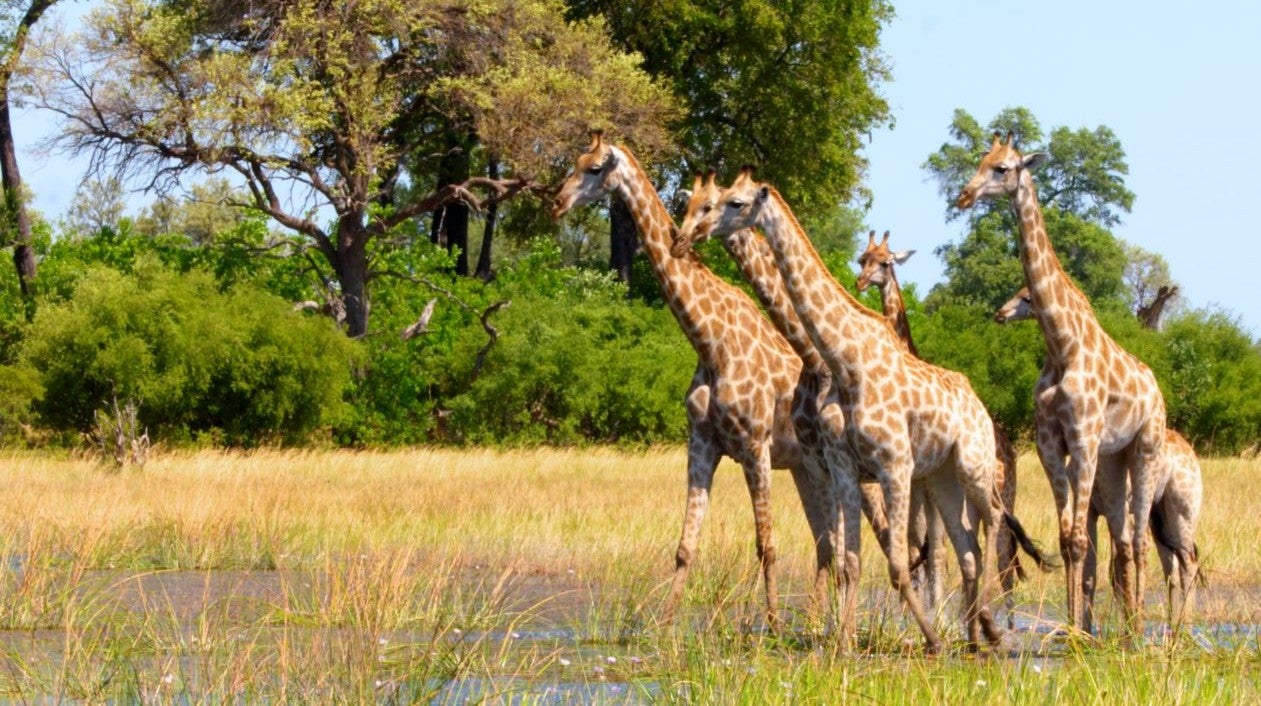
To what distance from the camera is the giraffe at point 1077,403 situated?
984 centimetres

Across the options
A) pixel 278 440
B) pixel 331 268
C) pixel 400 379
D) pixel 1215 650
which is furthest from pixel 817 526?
pixel 331 268

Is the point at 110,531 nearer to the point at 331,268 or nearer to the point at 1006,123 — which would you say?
the point at 331,268

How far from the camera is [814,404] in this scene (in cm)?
975

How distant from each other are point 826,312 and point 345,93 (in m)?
23.1

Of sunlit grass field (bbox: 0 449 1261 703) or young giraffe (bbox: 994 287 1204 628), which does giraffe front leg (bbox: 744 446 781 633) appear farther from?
young giraffe (bbox: 994 287 1204 628)

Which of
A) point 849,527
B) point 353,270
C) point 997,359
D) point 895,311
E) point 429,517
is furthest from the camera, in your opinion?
point 997,359

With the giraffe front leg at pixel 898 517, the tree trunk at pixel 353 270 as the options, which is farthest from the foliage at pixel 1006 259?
the giraffe front leg at pixel 898 517

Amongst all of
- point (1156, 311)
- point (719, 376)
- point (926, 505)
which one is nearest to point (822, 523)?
point (926, 505)

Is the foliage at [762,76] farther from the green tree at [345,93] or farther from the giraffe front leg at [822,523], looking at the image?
the giraffe front leg at [822,523]

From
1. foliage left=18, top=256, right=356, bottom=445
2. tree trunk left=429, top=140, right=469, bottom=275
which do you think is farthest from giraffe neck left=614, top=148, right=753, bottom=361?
tree trunk left=429, top=140, right=469, bottom=275

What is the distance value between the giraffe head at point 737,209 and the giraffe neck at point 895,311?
69.3 inches

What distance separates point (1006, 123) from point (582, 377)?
151 ft

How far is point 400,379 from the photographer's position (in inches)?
1272

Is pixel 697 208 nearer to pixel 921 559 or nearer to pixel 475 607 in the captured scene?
pixel 921 559
